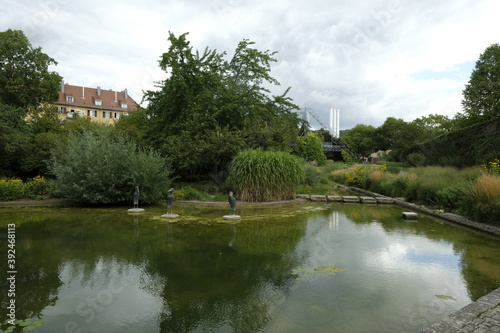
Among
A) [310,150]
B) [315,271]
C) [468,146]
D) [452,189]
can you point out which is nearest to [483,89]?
[310,150]

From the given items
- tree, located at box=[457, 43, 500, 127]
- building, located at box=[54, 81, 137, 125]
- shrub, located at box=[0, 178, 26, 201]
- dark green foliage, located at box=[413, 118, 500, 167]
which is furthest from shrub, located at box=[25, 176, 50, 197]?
building, located at box=[54, 81, 137, 125]

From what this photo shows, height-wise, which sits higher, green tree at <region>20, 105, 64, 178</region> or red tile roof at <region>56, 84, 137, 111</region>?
red tile roof at <region>56, 84, 137, 111</region>

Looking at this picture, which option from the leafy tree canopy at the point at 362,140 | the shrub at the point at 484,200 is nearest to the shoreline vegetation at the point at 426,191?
the shrub at the point at 484,200

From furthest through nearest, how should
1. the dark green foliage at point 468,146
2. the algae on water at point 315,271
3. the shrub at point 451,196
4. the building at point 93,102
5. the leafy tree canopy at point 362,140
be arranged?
the leafy tree canopy at point 362,140
the building at point 93,102
the dark green foliage at point 468,146
the shrub at point 451,196
the algae on water at point 315,271

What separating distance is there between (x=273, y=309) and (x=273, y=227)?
450 cm

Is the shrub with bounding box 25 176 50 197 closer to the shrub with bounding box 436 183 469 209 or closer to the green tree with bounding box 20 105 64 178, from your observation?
the green tree with bounding box 20 105 64 178

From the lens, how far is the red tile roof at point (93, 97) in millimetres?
47800

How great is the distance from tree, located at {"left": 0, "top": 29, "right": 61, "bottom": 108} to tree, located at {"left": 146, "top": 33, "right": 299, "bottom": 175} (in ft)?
49.8

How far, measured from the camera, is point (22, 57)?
24453 millimetres

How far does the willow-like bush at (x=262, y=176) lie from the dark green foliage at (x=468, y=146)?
7.49 m

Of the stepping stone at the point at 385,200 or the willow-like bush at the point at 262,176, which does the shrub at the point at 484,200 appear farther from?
the willow-like bush at the point at 262,176

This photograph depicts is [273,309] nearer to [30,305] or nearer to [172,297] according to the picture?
[172,297]

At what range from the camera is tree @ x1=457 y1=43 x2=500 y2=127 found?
2512cm

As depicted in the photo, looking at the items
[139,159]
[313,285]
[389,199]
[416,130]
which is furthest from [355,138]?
[313,285]
